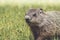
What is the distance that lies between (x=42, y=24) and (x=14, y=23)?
1.63 meters

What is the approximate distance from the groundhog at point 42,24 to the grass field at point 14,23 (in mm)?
336

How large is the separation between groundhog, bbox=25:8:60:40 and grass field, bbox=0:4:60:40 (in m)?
0.34

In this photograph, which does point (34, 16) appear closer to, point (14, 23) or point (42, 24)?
point (42, 24)

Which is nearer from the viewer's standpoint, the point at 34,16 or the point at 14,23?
the point at 34,16

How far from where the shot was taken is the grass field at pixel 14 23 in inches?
290

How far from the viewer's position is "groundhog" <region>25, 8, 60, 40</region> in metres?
6.88

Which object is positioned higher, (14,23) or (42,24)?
(42,24)

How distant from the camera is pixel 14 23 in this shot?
8391mm

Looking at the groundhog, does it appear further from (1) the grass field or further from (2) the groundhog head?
(1) the grass field

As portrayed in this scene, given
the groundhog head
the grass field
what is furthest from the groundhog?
the grass field

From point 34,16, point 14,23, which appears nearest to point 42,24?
point 34,16

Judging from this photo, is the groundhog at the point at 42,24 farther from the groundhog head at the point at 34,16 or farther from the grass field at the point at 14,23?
the grass field at the point at 14,23

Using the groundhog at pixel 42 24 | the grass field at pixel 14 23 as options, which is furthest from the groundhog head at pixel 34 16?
the grass field at pixel 14 23

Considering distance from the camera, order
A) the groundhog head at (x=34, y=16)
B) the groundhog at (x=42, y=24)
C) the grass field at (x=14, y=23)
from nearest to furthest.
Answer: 1. the groundhog head at (x=34, y=16)
2. the groundhog at (x=42, y=24)
3. the grass field at (x=14, y=23)
